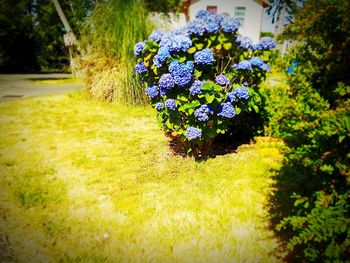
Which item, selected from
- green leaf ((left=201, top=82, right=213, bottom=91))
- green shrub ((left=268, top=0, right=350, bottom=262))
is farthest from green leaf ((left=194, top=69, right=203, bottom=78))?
green shrub ((left=268, top=0, right=350, bottom=262))

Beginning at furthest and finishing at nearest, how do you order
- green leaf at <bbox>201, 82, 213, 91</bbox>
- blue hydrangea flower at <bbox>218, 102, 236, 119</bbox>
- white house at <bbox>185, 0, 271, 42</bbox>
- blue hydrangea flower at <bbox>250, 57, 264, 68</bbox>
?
white house at <bbox>185, 0, 271, 42</bbox>, blue hydrangea flower at <bbox>250, 57, 264, 68</bbox>, blue hydrangea flower at <bbox>218, 102, 236, 119</bbox>, green leaf at <bbox>201, 82, 213, 91</bbox>

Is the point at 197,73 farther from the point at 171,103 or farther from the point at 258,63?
the point at 258,63

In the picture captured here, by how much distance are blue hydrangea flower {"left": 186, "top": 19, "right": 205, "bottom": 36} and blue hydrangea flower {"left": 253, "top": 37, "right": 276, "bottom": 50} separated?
0.92 meters

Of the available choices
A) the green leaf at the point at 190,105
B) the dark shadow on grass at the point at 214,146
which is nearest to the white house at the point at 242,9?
the dark shadow on grass at the point at 214,146

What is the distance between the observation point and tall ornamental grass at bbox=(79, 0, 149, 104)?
7.88 metres

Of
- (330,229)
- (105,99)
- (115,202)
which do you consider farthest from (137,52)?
(105,99)

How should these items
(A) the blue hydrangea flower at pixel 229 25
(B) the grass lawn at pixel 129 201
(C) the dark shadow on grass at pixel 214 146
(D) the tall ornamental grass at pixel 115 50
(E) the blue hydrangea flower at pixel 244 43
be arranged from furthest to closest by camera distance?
1. (D) the tall ornamental grass at pixel 115 50
2. (C) the dark shadow on grass at pixel 214 146
3. (E) the blue hydrangea flower at pixel 244 43
4. (A) the blue hydrangea flower at pixel 229 25
5. (B) the grass lawn at pixel 129 201

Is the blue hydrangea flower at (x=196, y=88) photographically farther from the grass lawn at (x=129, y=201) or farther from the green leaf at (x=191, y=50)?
the grass lawn at (x=129, y=201)

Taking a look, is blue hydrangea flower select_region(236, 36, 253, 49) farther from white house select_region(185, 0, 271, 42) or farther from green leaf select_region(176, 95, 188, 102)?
white house select_region(185, 0, 271, 42)

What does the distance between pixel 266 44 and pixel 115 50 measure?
5.39m

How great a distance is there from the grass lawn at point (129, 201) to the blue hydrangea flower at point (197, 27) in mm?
1842

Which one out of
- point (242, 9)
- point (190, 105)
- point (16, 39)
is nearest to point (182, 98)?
point (190, 105)

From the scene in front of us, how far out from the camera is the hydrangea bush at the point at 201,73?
3.54 m

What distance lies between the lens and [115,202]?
3.29 m
